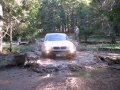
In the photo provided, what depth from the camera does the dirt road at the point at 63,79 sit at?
37.4 feet

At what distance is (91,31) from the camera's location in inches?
1822

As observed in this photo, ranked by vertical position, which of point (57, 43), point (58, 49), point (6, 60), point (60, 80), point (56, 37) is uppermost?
point (56, 37)

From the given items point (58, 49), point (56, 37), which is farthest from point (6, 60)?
point (56, 37)

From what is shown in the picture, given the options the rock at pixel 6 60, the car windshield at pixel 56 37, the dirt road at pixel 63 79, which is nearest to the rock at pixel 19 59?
the rock at pixel 6 60

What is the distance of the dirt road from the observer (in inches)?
448

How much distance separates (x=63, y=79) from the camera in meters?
13.2

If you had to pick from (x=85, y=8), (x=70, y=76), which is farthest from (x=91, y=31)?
(x=70, y=76)

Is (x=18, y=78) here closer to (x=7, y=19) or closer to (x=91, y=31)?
(x=7, y=19)

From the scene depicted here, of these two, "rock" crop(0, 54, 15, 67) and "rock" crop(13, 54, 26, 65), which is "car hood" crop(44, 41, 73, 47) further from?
"rock" crop(0, 54, 15, 67)

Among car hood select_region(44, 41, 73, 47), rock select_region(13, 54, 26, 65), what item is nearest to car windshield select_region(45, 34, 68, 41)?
car hood select_region(44, 41, 73, 47)

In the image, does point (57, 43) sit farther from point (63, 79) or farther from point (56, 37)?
point (63, 79)

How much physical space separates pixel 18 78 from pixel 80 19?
54269 mm

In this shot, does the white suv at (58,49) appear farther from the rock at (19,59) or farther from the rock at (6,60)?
the rock at (6,60)

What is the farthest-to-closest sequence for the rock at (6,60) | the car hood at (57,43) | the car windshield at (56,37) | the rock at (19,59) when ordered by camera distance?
the car windshield at (56,37) < the car hood at (57,43) < the rock at (19,59) < the rock at (6,60)
